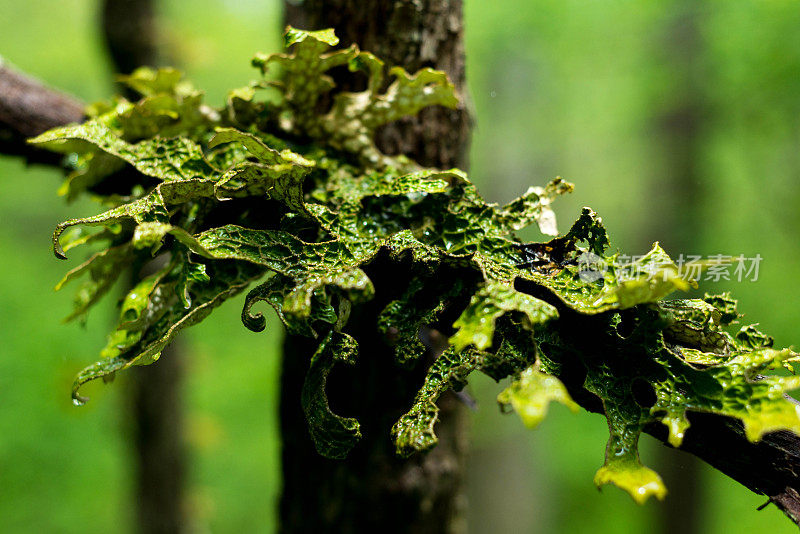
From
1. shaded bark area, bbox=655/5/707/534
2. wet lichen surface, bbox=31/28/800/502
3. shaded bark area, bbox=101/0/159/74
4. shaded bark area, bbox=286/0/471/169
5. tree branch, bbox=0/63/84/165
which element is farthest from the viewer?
Answer: shaded bark area, bbox=655/5/707/534

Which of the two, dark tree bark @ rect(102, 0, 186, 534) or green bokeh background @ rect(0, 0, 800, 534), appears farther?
green bokeh background @ rect(0, 0, 800, 534)

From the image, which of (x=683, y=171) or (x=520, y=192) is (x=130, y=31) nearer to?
(x=683, y=171)

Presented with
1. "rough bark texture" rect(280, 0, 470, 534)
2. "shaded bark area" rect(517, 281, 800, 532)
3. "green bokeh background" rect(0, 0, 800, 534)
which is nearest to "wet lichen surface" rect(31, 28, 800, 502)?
"shaded bark area" rect(517, 281, 800, 532)

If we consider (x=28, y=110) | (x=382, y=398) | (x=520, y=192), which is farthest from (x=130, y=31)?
(x=520, y=192)

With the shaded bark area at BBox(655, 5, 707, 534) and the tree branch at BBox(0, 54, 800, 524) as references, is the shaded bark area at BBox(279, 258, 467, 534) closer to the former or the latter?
the tree branch at BBox(0, 54, 800, 524)

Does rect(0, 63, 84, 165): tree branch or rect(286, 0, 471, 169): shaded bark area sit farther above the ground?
rect(286, 0, 471, 169): shaded bark area
